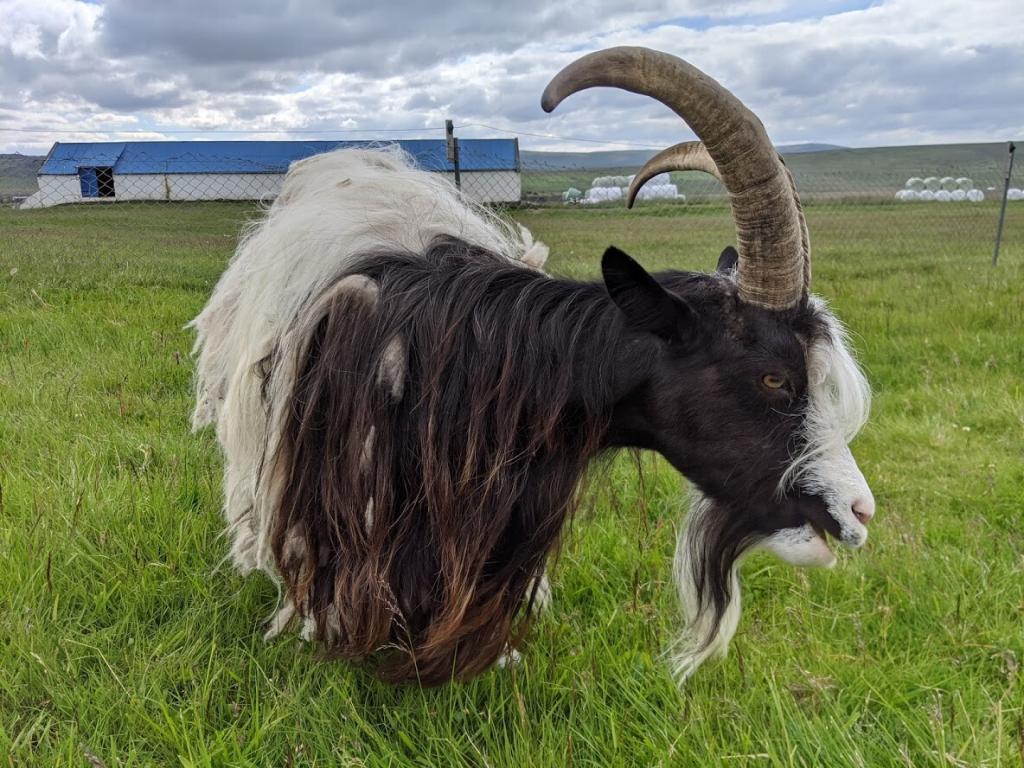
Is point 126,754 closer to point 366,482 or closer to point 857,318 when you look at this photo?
point 366,482

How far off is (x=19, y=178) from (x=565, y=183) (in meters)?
21.7

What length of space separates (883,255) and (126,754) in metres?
14.9

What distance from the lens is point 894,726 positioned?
7.61 feet

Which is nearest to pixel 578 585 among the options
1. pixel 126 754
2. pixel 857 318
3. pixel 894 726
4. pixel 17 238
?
pixel 894 726

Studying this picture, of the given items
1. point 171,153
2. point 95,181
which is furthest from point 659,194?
point 95,181

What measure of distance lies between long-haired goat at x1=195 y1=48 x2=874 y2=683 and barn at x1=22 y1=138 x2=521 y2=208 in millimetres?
13348

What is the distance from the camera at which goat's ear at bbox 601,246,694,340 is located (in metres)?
2.03

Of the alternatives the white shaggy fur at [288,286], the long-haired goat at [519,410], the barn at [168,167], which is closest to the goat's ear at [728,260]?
the long-haired goat at [519,410]

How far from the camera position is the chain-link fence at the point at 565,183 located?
12.8 meters

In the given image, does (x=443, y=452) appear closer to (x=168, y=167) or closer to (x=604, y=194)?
(x=604, y=194)

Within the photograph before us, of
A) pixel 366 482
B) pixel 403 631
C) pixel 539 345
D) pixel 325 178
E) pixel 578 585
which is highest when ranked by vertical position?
pixel 325 178

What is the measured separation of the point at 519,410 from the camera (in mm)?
2213

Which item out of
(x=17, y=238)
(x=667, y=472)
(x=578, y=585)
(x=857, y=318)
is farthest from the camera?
(x=17, y=238)

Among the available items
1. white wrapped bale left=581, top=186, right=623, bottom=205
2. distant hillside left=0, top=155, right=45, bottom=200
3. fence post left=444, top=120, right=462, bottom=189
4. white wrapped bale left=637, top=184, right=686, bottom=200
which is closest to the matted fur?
fence post left=444, top=120, right=462, bottom=189
